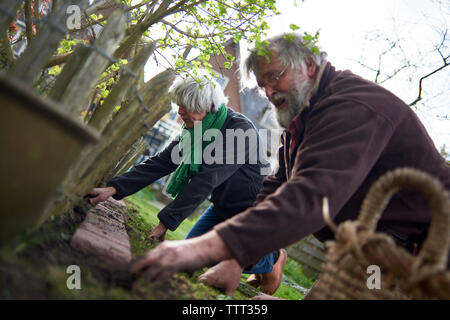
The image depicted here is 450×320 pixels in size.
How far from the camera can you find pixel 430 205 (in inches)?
45.0

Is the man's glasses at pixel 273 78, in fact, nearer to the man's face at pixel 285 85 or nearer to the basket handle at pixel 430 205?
the man's face at pixel 285 85

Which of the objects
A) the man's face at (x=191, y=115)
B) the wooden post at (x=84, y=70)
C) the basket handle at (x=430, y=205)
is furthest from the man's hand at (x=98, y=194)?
the basket handle at (x=430, y=205)

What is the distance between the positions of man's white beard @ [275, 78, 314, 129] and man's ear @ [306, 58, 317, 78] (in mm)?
50

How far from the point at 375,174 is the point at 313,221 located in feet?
2.44

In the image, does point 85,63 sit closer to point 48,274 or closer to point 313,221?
point 48,274

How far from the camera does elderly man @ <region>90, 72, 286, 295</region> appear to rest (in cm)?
323

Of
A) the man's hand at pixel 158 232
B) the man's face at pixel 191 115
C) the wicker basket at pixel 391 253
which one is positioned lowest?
the man's hand at pixel 158 232

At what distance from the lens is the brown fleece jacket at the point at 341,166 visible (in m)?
1.41

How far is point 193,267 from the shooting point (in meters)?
1.32

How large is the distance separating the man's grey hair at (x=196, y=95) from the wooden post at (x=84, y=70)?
1.85 meters

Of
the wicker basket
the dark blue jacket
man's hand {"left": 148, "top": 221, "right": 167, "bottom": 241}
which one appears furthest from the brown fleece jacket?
man's hand {"left": 148, "top": 221, "right": 167, "bottom": 241}

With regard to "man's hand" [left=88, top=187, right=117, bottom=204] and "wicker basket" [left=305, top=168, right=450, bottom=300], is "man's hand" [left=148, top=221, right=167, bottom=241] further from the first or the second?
"wicker basket" [left=305, top=168, right=450, bottom=300]

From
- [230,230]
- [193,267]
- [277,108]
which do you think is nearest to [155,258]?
[193,267]

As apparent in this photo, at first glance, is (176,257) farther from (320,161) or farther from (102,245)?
(320,161)
